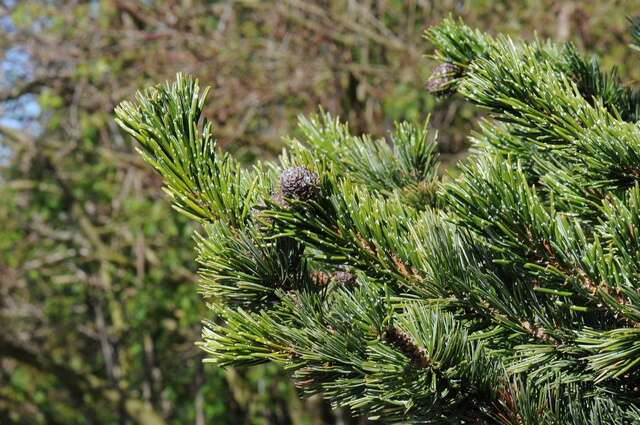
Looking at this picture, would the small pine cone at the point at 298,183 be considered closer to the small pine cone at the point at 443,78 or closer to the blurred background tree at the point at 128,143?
the small pine cone at the point at 443,78

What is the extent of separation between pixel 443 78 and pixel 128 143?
260 inches

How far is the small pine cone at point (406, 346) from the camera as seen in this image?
100cm

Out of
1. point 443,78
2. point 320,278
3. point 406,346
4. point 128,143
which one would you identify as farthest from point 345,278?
point 128,143

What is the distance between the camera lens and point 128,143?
756cm

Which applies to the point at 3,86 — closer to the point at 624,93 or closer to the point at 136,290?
the point at 136,290

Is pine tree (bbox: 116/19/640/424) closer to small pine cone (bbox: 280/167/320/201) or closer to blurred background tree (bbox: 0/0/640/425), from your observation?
small pine cone (bbox: 280/167/320/201)

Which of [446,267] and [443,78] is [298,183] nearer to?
[446,267]

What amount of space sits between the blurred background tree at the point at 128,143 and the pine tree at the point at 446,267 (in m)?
4.26

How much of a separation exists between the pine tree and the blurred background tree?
4264 millimetres

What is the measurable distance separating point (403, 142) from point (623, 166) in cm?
52

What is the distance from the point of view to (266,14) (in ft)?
19.8

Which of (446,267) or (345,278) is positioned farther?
(345,278)

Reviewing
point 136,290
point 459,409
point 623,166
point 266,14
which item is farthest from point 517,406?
point 136,290

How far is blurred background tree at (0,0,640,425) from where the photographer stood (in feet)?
18.4
